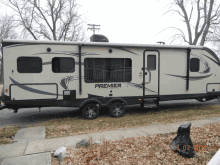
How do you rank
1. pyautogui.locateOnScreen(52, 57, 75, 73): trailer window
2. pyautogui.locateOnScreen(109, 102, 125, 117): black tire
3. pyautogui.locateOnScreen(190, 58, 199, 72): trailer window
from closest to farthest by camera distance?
1. pyautogui.locateOnScreen(52, 57, 75, 73): trailer window
2. pyautogui.locateOnScreen(109, 102, 125, 117): black tire
3. pyautogui.locateOnScreen(190, 58, 199, 72): trailer window

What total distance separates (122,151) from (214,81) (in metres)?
7.32

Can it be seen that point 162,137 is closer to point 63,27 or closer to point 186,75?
point 186,75

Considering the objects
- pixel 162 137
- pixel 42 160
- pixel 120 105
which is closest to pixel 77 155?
pixel 42 160

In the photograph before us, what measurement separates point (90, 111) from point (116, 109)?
114 centimetres

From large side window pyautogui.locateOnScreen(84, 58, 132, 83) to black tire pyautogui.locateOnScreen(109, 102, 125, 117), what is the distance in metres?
1.06

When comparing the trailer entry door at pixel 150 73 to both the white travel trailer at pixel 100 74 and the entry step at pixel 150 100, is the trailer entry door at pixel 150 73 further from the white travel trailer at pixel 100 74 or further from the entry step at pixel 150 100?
the entry step at pixel 150 100

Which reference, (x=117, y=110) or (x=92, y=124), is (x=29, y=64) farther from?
(x=117, y=110)

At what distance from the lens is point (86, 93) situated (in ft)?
24.1

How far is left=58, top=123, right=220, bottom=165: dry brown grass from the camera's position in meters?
3.68

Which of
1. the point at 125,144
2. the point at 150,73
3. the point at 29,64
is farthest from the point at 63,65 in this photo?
the point at 125,144

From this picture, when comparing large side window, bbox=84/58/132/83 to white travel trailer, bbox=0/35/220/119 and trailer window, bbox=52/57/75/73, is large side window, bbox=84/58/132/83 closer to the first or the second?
white travel trailer, bbox=0/35/220/119

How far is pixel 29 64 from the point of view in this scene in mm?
6785

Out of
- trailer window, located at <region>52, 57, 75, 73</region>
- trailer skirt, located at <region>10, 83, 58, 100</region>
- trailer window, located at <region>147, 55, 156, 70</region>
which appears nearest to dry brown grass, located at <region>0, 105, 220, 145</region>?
trailer skirt, located at <region>10, 83, 58, 100</region>

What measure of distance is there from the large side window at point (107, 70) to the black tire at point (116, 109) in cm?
106
